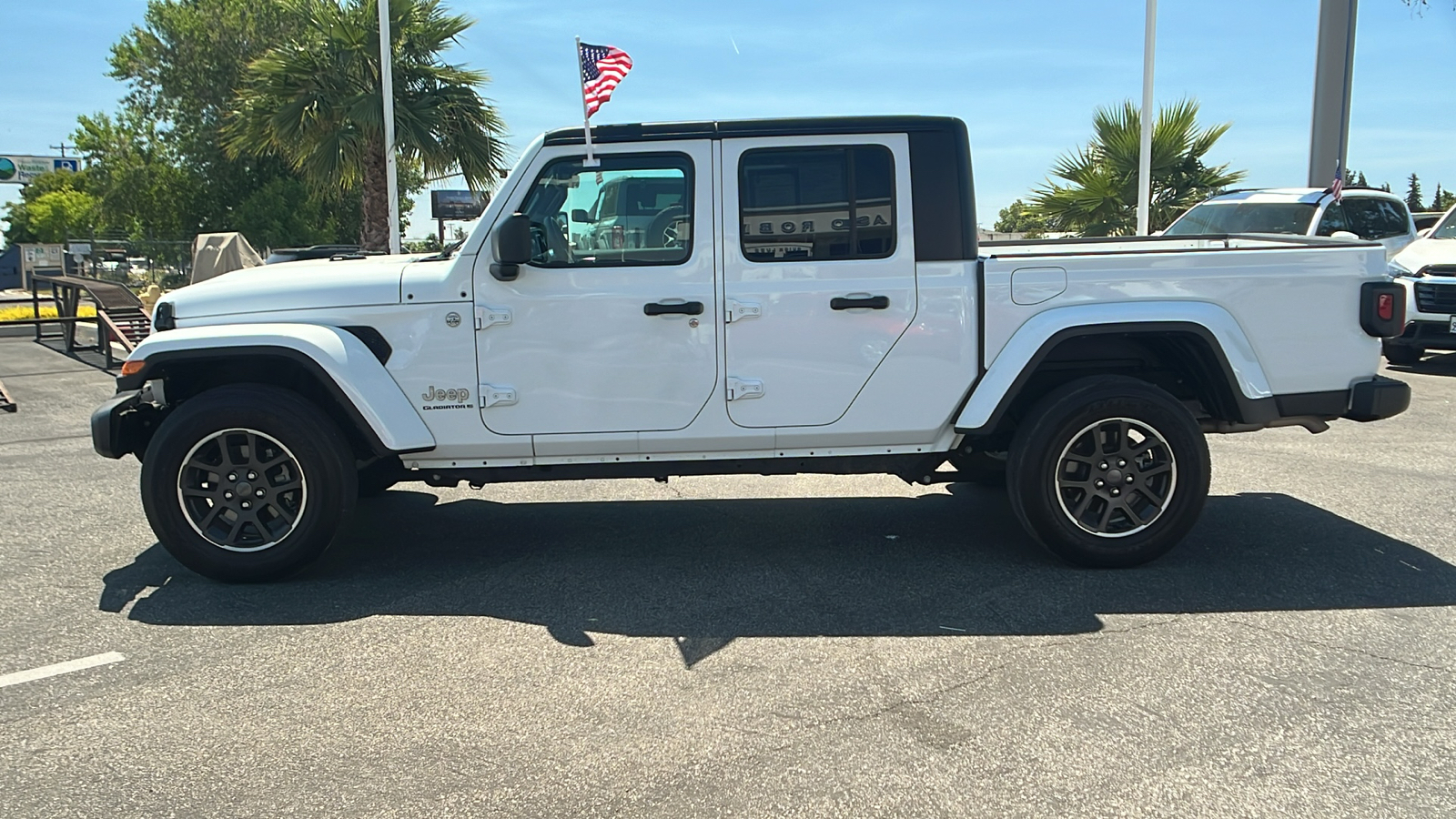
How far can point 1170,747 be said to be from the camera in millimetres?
3482

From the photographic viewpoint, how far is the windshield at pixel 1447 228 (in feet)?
43.8

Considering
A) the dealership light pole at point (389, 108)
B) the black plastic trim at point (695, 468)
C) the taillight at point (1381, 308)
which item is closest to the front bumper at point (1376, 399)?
the taillight at point (1381, 308)

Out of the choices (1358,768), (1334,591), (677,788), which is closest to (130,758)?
(677,788)

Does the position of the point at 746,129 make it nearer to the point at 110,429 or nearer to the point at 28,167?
the point at 110,429

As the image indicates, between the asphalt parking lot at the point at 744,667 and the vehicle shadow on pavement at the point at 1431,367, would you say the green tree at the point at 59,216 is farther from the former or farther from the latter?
the asphalt parking lot at the point at 744,667

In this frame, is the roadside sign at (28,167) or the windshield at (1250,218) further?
the roadside sign at (28,167)

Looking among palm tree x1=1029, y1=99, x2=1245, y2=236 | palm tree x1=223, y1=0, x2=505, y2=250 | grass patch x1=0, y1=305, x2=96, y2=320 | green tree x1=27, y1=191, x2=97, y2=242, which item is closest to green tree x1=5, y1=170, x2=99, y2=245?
green tree x1=27, y1=191, x2=97, y2=242

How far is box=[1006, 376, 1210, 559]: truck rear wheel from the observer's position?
5160 mm

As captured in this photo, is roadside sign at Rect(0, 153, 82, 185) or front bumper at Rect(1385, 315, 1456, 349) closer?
front bumper at Rect(1385, 315, 1456, 349)

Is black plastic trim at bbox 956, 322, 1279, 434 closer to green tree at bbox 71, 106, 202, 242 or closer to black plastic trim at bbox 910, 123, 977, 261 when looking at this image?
black plastic trim at bbox 910, 123, 977, 261

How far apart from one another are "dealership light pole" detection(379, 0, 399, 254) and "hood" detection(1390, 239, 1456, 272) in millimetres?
13062

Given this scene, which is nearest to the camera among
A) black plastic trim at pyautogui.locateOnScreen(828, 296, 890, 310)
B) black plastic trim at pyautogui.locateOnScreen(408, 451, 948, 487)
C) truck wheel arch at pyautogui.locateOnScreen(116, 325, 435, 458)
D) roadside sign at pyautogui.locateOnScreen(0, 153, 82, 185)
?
truck wheel arch at pyautogui.locateOnScreen(116, 325, 435, 458)

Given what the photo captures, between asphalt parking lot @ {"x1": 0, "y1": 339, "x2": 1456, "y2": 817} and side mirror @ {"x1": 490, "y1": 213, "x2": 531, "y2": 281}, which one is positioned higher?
side mirror @ {"x1": 490, "y1": 213, "x2": 531, "y2": 281}

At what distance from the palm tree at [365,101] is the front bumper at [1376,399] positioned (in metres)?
14.5
